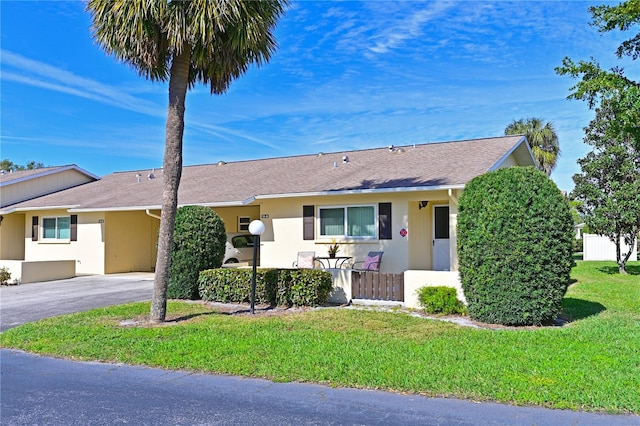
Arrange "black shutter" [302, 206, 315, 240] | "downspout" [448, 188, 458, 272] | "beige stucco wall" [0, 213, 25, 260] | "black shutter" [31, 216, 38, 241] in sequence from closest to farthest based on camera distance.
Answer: "downspout" [448, 188, 458, 272], "black shutter" [302, 206, 315, 240], "black shutter" [31, 216, 38, 241], "beige stucco wall" [0, 213, 25, 260]

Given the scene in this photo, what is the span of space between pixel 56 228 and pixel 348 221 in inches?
532

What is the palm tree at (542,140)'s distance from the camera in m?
30.6

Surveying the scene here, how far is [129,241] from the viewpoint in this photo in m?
20.6

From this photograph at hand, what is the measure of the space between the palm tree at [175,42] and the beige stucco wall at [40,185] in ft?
53.9

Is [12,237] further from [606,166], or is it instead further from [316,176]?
[606,166]

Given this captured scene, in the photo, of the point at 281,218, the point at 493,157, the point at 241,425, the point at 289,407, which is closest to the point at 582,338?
the point at 289,407

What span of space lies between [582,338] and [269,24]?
800 centimetres

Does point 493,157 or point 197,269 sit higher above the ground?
point 493,157

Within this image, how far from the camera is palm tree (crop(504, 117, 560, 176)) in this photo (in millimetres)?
30562

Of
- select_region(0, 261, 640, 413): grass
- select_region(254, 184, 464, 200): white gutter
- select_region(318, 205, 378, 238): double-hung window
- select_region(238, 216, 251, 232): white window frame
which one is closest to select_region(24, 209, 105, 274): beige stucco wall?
select_region(238, 216, 251, 232): white window frame

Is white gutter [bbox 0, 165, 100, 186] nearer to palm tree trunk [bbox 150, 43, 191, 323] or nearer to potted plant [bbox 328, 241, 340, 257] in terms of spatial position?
potted plant [bbox 328, 241, 340, 257]

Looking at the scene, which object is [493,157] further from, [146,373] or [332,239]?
[146,373]

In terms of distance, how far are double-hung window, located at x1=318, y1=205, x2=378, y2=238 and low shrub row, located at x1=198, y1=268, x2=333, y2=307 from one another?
11.1ft

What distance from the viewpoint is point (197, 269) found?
12.6 m
